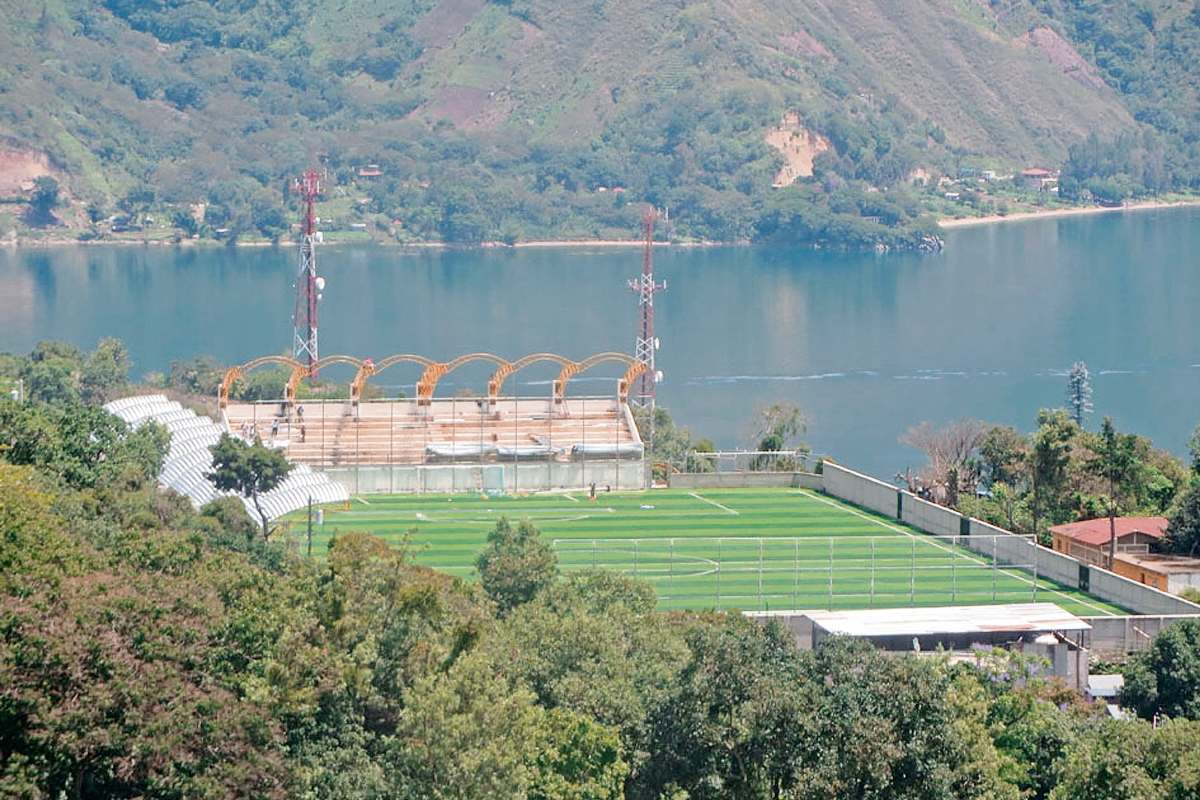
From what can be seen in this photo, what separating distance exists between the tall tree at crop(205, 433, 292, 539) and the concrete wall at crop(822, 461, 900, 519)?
42.7 feet

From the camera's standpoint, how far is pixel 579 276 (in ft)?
490

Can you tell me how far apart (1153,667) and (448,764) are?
13934 millimetres

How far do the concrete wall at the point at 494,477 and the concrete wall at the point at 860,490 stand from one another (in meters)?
4.61

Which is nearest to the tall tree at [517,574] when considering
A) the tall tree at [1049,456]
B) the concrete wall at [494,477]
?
the tall tree at [1049,456]

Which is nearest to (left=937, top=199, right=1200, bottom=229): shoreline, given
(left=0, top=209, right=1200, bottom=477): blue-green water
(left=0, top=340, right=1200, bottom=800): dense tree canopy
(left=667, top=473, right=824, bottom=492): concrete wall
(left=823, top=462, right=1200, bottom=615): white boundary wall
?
(left=0, top=209, right=1200, bottom=477): blue-green water

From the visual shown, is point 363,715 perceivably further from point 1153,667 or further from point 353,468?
point 353,468

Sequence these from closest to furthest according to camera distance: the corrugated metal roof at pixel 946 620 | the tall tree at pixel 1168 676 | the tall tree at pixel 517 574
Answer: the tall tree at pixel 1168 676 < the tall tree at pixel 517 574 < the corrugated metal roof at pixel 946 620

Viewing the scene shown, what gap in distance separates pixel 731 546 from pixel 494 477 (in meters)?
9.82

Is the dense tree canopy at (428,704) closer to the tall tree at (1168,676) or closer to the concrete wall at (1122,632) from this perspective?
the tall tree at (1168,676)

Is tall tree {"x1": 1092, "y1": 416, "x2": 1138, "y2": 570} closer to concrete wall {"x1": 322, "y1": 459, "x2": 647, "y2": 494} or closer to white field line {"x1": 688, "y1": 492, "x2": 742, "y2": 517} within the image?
white field line {"x1": 688, "y1": 492, "x2": 742, "y2": 517}

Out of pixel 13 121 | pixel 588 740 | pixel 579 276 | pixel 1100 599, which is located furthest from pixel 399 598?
pixel 13 121

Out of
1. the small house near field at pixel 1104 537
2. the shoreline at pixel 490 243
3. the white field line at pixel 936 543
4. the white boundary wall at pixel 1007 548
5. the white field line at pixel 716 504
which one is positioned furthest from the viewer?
the shoreline at pixel 490 243

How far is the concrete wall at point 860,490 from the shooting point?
48844mm

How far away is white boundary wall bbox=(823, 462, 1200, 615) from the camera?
39.3 metres
